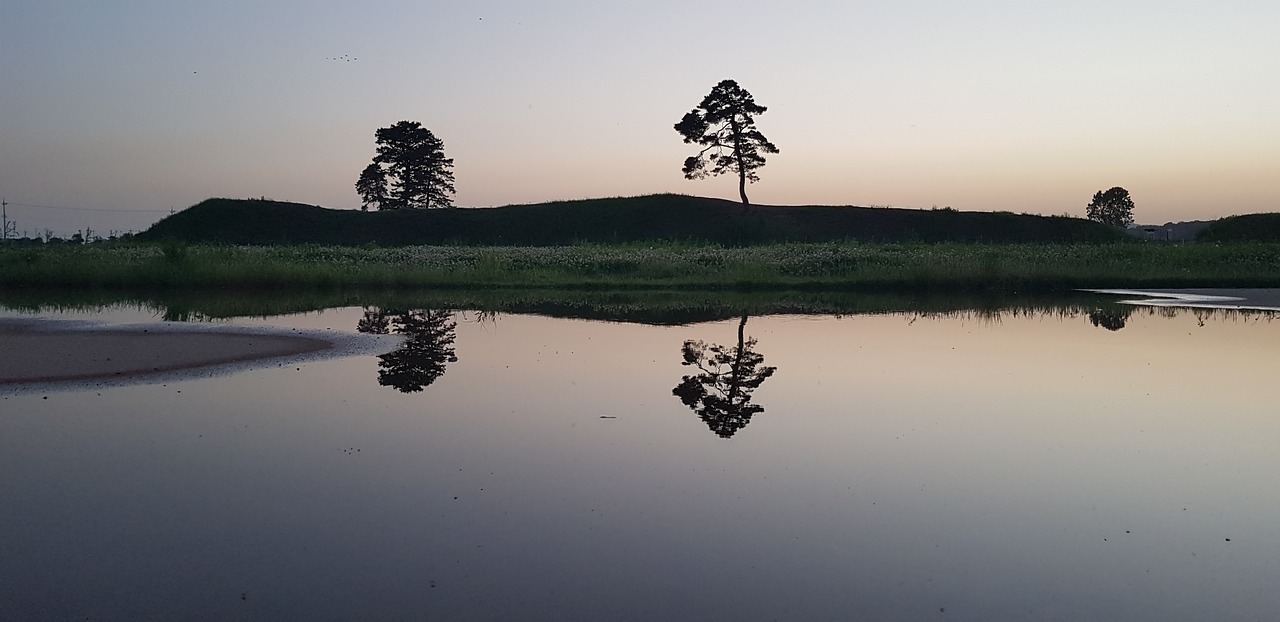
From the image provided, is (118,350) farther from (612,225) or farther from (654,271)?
(612,225)

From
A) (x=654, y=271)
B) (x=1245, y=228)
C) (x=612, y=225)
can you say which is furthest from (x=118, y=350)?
(x=1245, y=228)

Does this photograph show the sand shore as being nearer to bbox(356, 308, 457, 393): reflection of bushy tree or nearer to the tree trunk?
bbox(356, 308, 457, 393): reflection of bushy tree

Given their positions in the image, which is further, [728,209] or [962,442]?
[728,209]

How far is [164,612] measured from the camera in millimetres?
5234

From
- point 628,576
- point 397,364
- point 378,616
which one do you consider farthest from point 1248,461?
point 397,364

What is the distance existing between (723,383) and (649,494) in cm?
564

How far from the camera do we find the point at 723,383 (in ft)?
42.7

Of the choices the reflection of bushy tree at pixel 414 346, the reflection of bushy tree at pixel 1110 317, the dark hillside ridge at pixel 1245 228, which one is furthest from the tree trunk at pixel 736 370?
the dark hillside ridge at pixel 1245 228

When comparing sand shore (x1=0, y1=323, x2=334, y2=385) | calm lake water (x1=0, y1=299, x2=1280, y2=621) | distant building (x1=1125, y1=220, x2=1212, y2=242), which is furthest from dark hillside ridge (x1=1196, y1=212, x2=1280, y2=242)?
sand shore (x1=0, y1=323, x2=334, y2=385)

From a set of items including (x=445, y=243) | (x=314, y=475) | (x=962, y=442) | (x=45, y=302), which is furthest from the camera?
(x=445, y=243)

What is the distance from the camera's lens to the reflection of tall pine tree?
1057 centimetres

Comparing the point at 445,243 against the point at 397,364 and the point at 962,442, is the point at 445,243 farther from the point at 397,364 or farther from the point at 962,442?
the point at 962,442

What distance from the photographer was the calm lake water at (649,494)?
5.50 meters

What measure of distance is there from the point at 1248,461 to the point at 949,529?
4088mm
